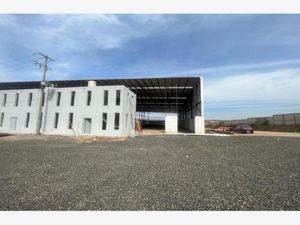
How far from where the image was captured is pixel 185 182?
5.48 m

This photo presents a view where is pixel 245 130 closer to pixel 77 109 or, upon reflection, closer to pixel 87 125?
pixel 87 125

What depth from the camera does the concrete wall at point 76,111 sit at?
23.5 metres

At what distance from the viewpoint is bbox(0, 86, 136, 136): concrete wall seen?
2350 centimetres

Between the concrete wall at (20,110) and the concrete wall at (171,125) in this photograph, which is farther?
the concrete wall at (171,125)

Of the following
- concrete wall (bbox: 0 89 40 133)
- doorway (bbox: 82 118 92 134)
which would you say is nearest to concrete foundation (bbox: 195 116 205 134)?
doorway (bbox: 82 118 92 134)

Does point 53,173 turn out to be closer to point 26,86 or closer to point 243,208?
point 243,208

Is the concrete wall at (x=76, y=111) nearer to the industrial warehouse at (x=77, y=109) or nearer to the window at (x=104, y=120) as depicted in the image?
the industrial warehouse at (x=77, y=109)

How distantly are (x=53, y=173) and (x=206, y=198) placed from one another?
17.3ft

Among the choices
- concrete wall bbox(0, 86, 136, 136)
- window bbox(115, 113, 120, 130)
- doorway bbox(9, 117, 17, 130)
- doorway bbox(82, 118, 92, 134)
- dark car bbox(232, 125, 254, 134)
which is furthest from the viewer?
dark car bbox(232, 125, 254, 134)

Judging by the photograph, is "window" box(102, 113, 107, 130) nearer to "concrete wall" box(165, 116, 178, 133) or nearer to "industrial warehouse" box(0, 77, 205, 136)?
"industrial warehouse" box(0, 77, 205, 136)

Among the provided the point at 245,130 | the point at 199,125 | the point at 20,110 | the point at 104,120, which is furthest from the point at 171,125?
the point at 20,110

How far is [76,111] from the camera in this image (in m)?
24.5

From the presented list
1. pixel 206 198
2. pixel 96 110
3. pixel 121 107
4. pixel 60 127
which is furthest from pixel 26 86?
pixel 206 198

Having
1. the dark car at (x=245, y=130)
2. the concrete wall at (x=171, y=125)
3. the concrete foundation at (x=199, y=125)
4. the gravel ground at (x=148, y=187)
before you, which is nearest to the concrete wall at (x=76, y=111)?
the concrete wall at (x=171, y=125)
